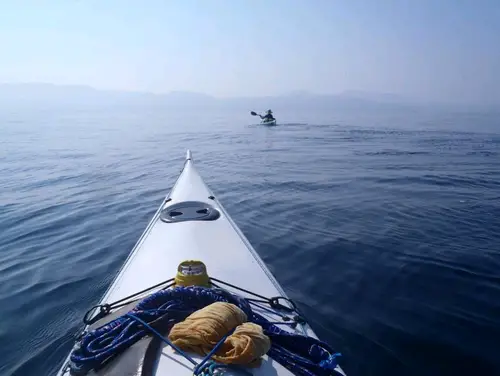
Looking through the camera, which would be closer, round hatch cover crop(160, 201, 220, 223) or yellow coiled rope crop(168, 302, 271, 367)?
yellow coiled rope crop(168, 302, 271, 367)

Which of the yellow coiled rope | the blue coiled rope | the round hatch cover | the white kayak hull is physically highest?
the yellow coiled rope

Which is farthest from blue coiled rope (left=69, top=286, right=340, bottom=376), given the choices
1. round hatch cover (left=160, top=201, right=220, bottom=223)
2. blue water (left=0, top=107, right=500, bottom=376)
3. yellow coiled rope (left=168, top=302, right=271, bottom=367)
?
round hatch cover (left=160, top=201, right=220, bottom=223)

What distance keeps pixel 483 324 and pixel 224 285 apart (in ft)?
11.5

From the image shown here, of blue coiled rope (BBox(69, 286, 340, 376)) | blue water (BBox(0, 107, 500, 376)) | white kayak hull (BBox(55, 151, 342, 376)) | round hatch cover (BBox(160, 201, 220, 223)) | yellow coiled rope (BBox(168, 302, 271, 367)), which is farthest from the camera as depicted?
round hatch cover (BBox(160, 201, 220, 223))

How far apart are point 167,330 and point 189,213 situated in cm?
386

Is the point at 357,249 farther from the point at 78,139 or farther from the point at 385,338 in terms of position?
the point at 78,139

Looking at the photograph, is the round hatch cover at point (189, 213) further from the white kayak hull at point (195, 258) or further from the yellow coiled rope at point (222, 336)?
the yellow coiled rope at point (222, 336)

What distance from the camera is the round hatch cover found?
6.36 meters

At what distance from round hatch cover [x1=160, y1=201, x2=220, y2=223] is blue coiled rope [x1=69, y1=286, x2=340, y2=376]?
3286 millimetres

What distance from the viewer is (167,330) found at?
280 centimetres

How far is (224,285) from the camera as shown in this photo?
420 centimetres

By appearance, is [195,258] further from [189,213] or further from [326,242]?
[326,242]

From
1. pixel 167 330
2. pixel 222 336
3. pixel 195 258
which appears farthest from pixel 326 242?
pixel 222 336

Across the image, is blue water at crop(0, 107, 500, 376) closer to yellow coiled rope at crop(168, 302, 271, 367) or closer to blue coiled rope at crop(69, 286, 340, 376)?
blue coiled rope at crop(69, 286, 340, 376)
